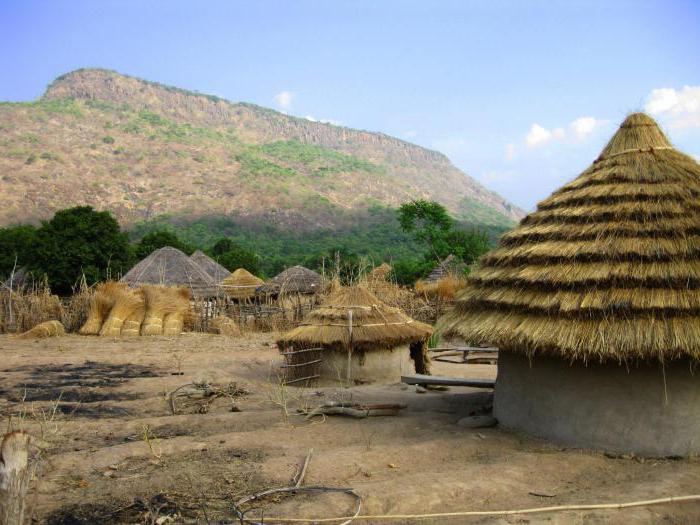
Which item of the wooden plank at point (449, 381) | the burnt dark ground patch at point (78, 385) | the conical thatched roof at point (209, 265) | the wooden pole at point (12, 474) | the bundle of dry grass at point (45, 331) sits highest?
the conical thatched roof at point (209, 265)

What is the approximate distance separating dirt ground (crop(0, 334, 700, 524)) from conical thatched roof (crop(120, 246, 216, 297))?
10.7m

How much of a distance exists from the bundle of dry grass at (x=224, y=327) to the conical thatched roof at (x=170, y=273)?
103 inches

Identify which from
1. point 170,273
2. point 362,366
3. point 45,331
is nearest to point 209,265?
point 170,273

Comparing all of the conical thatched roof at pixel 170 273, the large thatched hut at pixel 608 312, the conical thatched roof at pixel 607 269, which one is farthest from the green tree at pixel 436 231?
the large thatched hut at pixel 608 312

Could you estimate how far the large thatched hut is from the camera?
209 inches

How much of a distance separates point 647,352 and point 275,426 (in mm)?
3766

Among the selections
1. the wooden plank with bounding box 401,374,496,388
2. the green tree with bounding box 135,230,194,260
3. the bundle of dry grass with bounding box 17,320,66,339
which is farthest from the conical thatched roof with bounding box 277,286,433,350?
the green tree with bounding box 135,230,194,260

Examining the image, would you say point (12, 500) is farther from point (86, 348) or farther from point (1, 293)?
point (1, 293)

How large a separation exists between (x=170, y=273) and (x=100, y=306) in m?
4.74

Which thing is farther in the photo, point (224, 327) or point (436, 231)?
point (436, 231)

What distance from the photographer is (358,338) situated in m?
9.77

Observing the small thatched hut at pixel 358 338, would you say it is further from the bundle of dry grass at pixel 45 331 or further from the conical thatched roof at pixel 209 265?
the conical thatched roof at pixel 209 265

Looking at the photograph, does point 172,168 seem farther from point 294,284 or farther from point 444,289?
point 444,289

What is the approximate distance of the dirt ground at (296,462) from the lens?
4.43 meters
